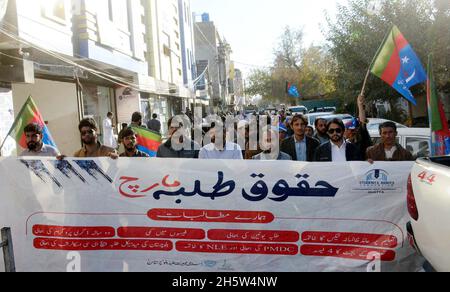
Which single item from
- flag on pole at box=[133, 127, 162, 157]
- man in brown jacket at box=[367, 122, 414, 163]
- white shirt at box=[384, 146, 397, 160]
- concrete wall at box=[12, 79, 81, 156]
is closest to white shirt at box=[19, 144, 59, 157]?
flag on pole at box=[133, 127, 162, 157]

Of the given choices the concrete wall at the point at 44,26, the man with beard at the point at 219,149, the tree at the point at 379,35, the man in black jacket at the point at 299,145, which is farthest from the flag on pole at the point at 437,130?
the tree at the point at 379,35

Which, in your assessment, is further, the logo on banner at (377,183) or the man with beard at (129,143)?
the man with beard at (129,143)

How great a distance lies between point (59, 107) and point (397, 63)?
1006 cm

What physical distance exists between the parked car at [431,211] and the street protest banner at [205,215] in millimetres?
830

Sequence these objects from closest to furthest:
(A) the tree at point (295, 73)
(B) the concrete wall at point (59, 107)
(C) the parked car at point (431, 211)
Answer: (C) the parked car at point (431, 211)
(B) the concrete wall at point (59, 107)
(A) the tree at point (295, 73)

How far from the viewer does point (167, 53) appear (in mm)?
25422

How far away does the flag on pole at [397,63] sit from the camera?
17.4ft

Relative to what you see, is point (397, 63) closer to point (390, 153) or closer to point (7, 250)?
point (390, 153)

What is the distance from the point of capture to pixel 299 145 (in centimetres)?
551

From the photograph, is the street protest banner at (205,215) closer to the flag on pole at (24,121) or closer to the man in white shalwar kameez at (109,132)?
the flag on pole at (24,121)

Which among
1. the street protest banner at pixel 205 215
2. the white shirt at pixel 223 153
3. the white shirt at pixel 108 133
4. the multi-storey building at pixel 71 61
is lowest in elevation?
the street protest banner at pixel 205 215

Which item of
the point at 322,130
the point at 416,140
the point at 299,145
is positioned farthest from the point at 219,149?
the point at 416,140

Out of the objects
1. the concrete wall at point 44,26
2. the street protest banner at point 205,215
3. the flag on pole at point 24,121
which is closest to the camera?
the street protest banner at point 205,215

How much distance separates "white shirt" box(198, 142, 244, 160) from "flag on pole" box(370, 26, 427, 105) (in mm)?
2121
